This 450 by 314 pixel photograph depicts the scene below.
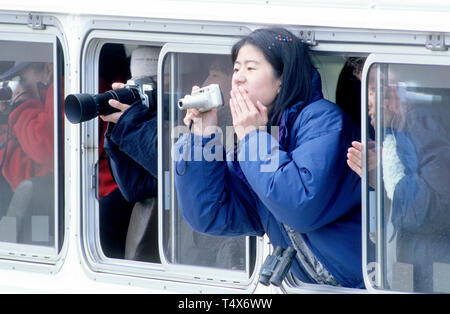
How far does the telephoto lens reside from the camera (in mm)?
3529

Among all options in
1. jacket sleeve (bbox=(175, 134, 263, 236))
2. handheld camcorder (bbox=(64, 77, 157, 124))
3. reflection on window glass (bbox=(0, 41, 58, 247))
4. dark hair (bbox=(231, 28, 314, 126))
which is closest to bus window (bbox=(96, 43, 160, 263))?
handheld camcorder (bbox=(64, 77, 157, 124))

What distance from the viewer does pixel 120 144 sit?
3697 millimetres

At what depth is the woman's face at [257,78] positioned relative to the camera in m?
3.18

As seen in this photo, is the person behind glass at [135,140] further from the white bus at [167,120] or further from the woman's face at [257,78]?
the woman's face at [257,78]

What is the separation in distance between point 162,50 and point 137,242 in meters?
0.96

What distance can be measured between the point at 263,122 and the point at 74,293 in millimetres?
1297

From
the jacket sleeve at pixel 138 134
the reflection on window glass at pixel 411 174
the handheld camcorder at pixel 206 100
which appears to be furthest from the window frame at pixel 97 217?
the reflection on window glass at pixel 411 174

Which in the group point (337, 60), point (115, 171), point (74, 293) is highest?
point (337, 60)
